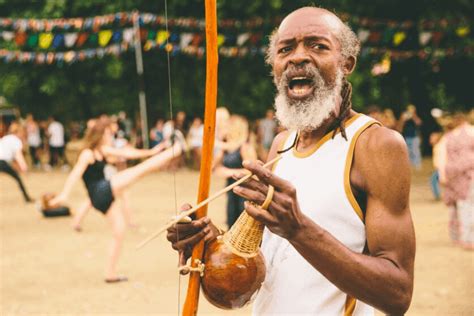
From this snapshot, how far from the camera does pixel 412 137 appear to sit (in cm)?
1820

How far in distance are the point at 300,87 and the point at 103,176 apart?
6245 millimetres

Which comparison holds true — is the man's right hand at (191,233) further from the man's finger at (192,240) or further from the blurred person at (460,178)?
the blurred person at (460,178)

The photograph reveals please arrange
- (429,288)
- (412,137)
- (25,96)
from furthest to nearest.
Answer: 1. (25,96)
2. (412,137)
3. (429,288)

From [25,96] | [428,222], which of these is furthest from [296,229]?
[25,96]

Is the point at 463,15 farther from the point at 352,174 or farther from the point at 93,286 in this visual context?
the point at 352,174

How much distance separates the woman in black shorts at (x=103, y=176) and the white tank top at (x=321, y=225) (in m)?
4.90

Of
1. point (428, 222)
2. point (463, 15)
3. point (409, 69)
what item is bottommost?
point (428, 222)

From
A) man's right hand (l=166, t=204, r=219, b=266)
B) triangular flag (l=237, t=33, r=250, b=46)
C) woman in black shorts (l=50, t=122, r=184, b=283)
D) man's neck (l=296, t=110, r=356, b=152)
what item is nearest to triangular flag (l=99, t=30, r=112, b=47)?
triangular flag (l=237, t=33, r=250, b=46)

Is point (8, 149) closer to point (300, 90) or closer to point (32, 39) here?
point (32, 39)

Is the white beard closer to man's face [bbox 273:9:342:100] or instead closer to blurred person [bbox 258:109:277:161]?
man's face [bbox 273:9:342:100]

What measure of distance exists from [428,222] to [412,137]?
8.30 meters

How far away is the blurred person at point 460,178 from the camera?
8.45 meters

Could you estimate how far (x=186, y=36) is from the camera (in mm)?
17484

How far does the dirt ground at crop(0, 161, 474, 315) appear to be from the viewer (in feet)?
20.3
